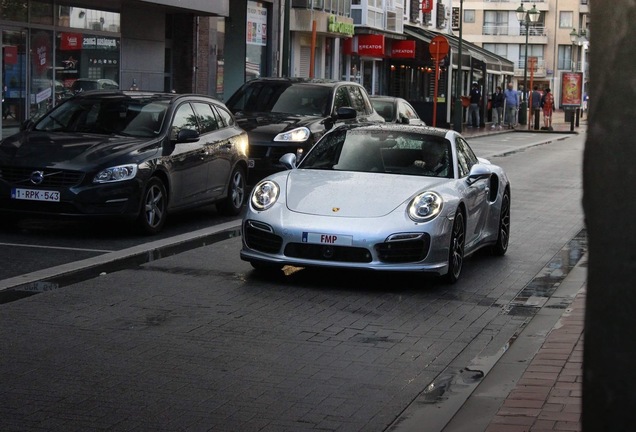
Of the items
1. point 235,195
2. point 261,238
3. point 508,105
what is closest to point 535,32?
point 508,105

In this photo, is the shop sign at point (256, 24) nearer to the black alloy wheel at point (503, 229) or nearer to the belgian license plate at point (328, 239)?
the black alloy wheel at point (503, 229)

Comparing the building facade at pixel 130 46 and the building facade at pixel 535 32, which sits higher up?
the building facade at pixel 535 32

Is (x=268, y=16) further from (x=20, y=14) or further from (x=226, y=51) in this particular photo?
(x=20, y=14)

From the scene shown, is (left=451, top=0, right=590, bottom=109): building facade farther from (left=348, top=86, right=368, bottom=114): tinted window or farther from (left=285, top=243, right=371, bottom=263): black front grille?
(left=285, top=243, right=371, bottom=263): black front grille

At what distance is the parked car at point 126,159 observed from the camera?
12578mm

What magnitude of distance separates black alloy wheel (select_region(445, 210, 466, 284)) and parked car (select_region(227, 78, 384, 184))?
Result: 740cm

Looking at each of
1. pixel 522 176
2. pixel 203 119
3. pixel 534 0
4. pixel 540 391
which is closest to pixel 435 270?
pixel 540 391

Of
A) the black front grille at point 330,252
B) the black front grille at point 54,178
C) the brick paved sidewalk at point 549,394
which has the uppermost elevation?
the black front grille at point 54,178

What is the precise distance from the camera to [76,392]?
631cm

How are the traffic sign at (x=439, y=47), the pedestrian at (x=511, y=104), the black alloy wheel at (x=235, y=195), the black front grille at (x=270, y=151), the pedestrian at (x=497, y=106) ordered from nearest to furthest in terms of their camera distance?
the black alloy wheel at (x=235, y=195), the black front grille at (x=270, y=151), the traffic sign at (x=439, y=47), the pedestrian at (x=511, y=104), the pedestrian at (x=497, y=106)

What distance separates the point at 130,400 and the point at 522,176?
2013cm

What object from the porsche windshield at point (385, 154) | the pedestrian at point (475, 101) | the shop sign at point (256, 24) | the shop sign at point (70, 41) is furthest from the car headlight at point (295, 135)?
the pedestrian at point (475, 101)

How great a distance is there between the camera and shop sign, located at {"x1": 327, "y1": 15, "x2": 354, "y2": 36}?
44.8 m

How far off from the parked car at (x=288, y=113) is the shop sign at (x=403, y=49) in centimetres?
3531
